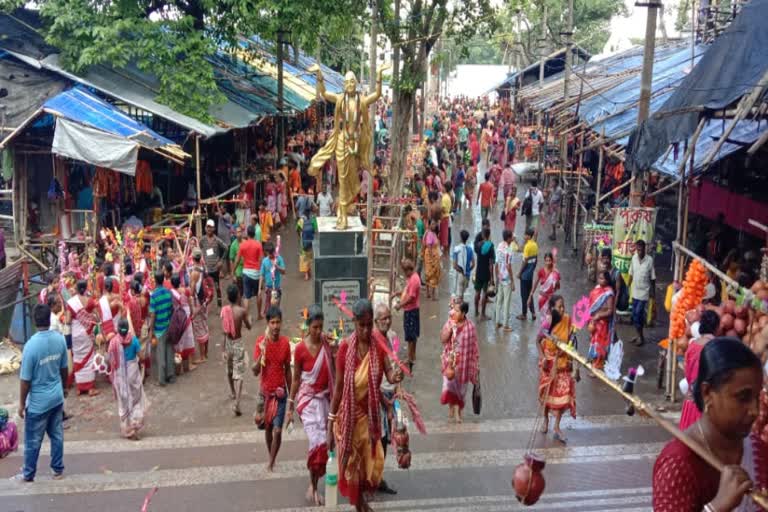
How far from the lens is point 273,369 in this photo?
7086 mm

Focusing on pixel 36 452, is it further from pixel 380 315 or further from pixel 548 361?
pixel 548 361

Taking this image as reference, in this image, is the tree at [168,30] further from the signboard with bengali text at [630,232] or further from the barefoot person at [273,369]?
the barefoot person at [273,369]

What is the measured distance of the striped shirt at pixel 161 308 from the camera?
9617 mm

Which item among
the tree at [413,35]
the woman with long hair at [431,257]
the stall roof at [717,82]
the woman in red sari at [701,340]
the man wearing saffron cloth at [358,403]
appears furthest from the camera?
the tree at [413,35]

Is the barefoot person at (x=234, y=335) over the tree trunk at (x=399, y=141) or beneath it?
beneath

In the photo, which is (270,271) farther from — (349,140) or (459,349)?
(459,349)

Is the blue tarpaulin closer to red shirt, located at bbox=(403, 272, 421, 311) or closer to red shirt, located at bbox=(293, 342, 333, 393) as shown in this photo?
red shirt, located at bbox=(403, 272, 421, 311)

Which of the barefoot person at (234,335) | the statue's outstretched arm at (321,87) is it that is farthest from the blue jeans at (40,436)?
the statue's outstretched arm at (321,87)

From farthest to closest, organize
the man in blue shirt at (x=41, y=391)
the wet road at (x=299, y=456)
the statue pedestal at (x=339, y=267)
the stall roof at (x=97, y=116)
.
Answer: the stall roof at (x=97, y=116) → the statue pedestal at (x=339, y=267) → the man in blue shirt at (x=41, y=391) → the wet road at (x=299, y=456)

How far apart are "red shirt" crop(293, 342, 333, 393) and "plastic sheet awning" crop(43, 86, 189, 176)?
7674 millimetres

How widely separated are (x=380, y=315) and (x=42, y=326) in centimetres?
331

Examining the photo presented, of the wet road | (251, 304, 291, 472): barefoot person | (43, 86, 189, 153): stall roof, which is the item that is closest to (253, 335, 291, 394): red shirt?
(251, 304, 291, 472): barefoot person

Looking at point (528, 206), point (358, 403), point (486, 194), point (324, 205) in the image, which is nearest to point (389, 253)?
point (324, 205)

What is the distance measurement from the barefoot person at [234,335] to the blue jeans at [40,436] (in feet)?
6.45
